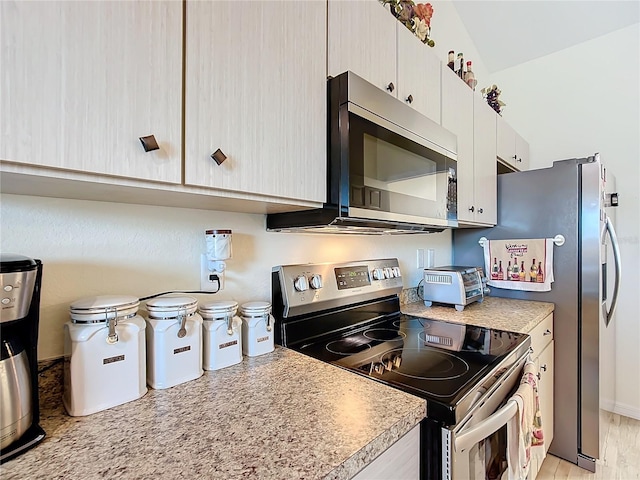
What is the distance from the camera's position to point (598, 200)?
69.9 inches

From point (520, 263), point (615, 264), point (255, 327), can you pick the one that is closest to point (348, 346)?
point (255, 327)

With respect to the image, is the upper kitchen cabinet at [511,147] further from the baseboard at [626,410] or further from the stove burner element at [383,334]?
the baseboard at [626,410]

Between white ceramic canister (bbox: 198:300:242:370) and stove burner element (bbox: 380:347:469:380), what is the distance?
46 cm

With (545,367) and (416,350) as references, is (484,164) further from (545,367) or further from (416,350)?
(416,350)

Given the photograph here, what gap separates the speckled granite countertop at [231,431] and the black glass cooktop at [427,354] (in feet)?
0.27

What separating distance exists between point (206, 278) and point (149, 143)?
1.74ft

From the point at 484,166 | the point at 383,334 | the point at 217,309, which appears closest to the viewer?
the point at 217,309

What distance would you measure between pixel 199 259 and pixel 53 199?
394 mm

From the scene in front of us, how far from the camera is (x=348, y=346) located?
3.96ft

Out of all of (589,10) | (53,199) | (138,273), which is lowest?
(138,273)

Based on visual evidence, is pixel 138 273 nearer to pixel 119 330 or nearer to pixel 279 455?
pixel 119 330

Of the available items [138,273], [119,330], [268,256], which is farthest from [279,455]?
[268,256]

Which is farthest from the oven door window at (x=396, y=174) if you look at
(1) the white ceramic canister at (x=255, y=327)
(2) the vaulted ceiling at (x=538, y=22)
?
(2) the vaulted ceiling at (x=538, y=22)

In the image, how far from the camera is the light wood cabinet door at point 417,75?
4.27ft
